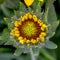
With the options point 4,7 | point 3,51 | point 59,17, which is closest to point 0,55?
point 3,51

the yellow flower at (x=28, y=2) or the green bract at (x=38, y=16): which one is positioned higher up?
the yellow flower at (x=28, y=2)

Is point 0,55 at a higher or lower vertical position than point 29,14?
lower

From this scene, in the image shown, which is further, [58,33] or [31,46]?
[58,33]

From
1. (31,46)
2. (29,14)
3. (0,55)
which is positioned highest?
(29,14)

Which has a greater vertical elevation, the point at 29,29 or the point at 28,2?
the point at 28,2

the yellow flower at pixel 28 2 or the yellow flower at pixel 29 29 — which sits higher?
the yellow flower at pixel 28 2

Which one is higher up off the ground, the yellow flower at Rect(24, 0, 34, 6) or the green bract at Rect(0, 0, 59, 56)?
the yellow flower at Rect(24, 0, 34, 6)

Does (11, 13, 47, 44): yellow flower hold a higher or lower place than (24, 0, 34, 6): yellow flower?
lower

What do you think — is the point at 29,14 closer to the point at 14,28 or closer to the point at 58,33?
the point at 14,28
